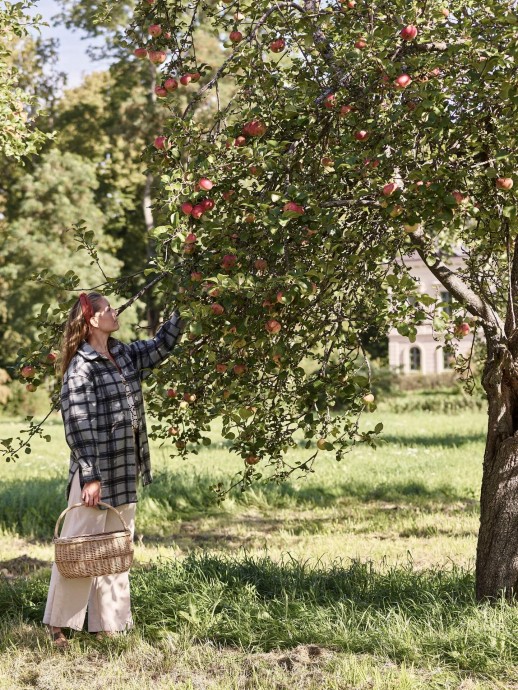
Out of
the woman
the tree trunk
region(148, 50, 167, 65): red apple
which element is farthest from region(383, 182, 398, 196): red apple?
the woman

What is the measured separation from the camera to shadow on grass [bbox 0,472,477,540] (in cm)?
926

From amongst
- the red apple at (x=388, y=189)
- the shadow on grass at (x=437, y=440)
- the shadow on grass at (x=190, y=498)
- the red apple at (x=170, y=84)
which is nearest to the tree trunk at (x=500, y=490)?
the red apple at (x=388, y=189)

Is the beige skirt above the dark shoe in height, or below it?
above

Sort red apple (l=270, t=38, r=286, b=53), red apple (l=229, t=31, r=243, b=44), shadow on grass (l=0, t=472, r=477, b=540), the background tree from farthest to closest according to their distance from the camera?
shadow on grass (l=0, t=472, r=477, b=540), the background tree, red apple (l=229, t=31, r=243, b=44), red apple (l=270, t=38, r=286, b=53)

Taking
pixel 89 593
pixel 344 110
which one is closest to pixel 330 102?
pixel 344 110

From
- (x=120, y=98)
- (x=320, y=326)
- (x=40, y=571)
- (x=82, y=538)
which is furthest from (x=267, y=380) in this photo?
(x=120, y=98)

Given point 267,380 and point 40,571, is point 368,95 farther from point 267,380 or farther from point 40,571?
point 40,571

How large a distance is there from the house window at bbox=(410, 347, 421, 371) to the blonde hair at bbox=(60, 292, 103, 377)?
4318 cm

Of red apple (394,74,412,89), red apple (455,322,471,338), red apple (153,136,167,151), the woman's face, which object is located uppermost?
red apple (394,74,412,89)

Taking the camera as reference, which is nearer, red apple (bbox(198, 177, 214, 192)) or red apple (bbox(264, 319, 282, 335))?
red apple (bbox(198, 177, 214, 192))

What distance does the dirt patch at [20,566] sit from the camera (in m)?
6.85

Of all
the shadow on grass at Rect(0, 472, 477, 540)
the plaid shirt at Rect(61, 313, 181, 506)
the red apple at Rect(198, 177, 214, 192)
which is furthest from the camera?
the shadow on grass at Rect(0, 472, 477, 540)

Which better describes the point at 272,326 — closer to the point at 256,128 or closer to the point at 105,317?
the point at 256,128

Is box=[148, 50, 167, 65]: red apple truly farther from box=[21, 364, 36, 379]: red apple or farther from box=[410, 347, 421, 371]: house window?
box=[410, 347, 421, 371]: house window
